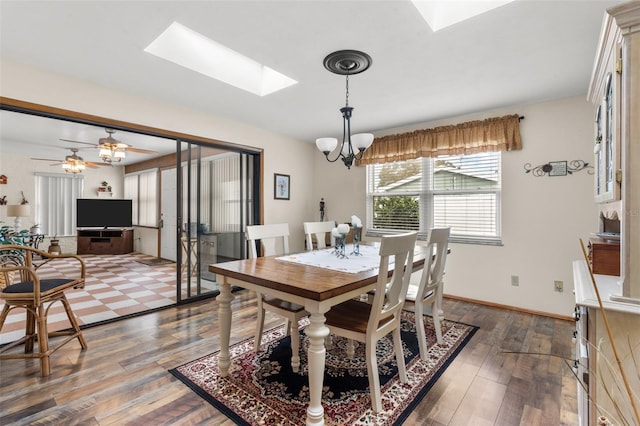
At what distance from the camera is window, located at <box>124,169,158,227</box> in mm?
7238

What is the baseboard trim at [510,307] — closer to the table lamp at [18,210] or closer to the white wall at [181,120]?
the white wall at [181,120]

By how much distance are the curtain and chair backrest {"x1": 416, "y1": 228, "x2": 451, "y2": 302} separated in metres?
1.56

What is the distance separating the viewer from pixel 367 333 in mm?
1721

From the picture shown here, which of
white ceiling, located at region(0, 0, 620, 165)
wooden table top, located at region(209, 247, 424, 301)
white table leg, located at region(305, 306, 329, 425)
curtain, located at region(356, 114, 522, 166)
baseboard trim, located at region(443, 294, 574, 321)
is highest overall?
white ceiling, located at region(0, 0, 620, 165)

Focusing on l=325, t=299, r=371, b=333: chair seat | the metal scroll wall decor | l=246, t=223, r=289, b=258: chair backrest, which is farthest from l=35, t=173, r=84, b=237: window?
the metal scroll wall decor

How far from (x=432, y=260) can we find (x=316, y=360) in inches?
51.9

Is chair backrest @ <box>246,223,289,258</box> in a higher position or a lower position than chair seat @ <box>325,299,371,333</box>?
higher

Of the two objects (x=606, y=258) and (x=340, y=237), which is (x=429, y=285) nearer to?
(x=340, y=237)

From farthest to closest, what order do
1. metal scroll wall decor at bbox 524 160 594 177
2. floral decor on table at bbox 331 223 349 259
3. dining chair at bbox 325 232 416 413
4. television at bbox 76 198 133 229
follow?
television at bbox 76 198 133 229, metal scroll wall decor at bbox 524 160 594 177, floral decor on table at bbox 331 223 349 259, dining chair at bbox 325 232 416 413

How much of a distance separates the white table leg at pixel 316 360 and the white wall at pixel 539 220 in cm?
271

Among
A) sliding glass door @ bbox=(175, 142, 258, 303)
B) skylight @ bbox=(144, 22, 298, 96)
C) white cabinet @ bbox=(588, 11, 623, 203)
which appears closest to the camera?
white cabinet @ bbox=(588, 11, 623, 203)

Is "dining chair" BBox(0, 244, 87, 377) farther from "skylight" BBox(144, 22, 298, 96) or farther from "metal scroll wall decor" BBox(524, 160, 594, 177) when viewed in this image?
"metal scroll wall decor" BBox(524, 160, 594, 177)

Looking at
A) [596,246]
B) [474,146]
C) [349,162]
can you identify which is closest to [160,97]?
[349,162]

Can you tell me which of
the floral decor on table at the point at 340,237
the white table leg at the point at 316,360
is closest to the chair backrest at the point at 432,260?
the floral decor on table at the point at 340,237
